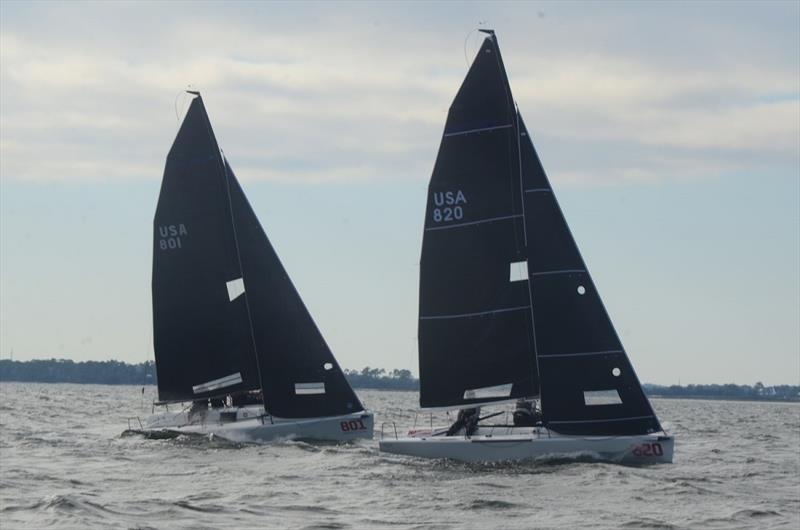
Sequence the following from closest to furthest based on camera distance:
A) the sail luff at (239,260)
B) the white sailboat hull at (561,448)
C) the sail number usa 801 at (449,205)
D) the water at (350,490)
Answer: the water at (350,490) < the white sailboat hull at (561,448) < the sail number usa 801 at (449,205) < the sail luff at (239,260)

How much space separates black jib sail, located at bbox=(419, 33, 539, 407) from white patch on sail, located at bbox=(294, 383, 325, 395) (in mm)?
8239

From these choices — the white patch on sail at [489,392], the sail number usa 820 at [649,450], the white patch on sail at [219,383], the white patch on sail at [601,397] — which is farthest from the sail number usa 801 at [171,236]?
the sail number usa 820 at [649,450]

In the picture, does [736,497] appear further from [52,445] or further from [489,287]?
[52,445]

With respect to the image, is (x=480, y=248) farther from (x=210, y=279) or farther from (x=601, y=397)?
(x=210, y=279)

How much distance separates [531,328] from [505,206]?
10.0 feet

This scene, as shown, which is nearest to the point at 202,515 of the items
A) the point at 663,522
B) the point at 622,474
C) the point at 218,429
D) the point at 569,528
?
the point at 569,528

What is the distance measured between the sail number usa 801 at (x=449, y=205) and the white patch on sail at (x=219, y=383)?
12.2 metres

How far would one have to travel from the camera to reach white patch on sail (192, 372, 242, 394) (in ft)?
147

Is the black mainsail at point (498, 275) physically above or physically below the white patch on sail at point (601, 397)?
above

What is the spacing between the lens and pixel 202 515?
24.9 m

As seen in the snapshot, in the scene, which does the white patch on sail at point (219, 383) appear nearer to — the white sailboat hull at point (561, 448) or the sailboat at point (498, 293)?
the sailboat at point (498, 293)

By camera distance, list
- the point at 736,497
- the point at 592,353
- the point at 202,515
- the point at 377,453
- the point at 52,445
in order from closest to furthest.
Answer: the point at 202,515
the point at 736,497
the point at 592,353
the point at 377,453
the point at 52,445

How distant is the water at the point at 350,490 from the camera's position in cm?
2509

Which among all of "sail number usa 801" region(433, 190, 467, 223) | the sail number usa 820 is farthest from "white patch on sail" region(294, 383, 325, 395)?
the sail number usa 820
